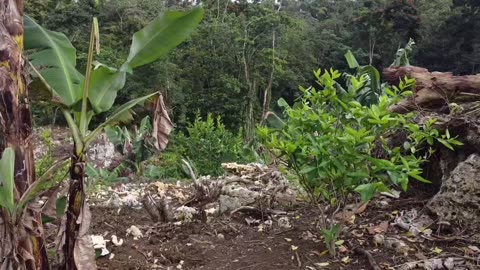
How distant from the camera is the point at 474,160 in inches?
105

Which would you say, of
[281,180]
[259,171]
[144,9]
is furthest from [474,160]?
[144,9]

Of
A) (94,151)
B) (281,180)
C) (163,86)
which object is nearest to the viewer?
(281,180)

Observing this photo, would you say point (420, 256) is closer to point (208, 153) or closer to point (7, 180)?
point (7, 180)

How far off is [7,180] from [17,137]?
20cm

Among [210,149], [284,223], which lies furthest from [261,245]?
[210,149]

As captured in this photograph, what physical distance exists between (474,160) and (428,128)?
0.50 metres

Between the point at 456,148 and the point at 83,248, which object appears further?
the point at 456,148

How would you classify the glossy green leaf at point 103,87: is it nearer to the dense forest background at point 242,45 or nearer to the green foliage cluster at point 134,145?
the green foliage cluster at point 134,145

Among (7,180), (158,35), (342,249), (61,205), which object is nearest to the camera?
(7,180)

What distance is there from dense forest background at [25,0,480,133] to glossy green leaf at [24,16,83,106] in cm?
1794

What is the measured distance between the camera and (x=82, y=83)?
6.98 ft

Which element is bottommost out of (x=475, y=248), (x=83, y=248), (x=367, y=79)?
(x=475, y=248)

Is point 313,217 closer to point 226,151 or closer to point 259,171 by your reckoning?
point 259,171

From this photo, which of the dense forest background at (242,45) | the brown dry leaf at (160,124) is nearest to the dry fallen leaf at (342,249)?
the brown dry leaf at (160,124)
